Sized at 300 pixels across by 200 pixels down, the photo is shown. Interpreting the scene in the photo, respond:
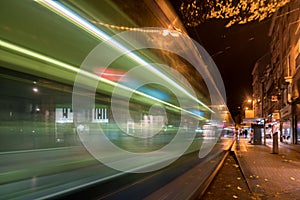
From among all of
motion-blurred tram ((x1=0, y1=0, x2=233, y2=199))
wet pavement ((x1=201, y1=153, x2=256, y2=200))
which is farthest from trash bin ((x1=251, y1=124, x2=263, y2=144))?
motion-blurred tram ((x1=0, y1=0, x2=233, y2=199))

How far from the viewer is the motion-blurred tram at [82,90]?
3410mm

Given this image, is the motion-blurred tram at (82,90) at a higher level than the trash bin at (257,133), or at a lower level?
higher

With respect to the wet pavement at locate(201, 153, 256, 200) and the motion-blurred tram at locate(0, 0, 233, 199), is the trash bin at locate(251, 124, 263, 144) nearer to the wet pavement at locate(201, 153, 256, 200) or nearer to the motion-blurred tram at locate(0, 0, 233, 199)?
the wet pavement at locate(201, 153, 256, 200)

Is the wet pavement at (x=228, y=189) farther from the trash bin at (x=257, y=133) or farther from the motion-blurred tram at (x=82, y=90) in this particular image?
the trash bin at (x=257, y=133)

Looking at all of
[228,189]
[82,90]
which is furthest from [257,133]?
[82,90]

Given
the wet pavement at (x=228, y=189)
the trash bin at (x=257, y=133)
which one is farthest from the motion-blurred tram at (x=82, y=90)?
the trash bin at (x=257, y=133)

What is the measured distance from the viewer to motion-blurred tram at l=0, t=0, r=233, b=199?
3410mm

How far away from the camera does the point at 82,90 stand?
14.4 feet

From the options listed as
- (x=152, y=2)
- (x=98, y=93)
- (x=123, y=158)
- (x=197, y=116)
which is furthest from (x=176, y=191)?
(x=197, y=116)

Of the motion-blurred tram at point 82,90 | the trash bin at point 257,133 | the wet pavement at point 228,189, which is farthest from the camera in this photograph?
the trash bin at point 257,133

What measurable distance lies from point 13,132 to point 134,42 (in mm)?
2408

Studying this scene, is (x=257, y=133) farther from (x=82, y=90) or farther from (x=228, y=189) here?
(x=82, y=90)

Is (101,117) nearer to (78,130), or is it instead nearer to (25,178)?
(78,130)

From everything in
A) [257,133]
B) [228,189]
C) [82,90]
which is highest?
[82,90]
